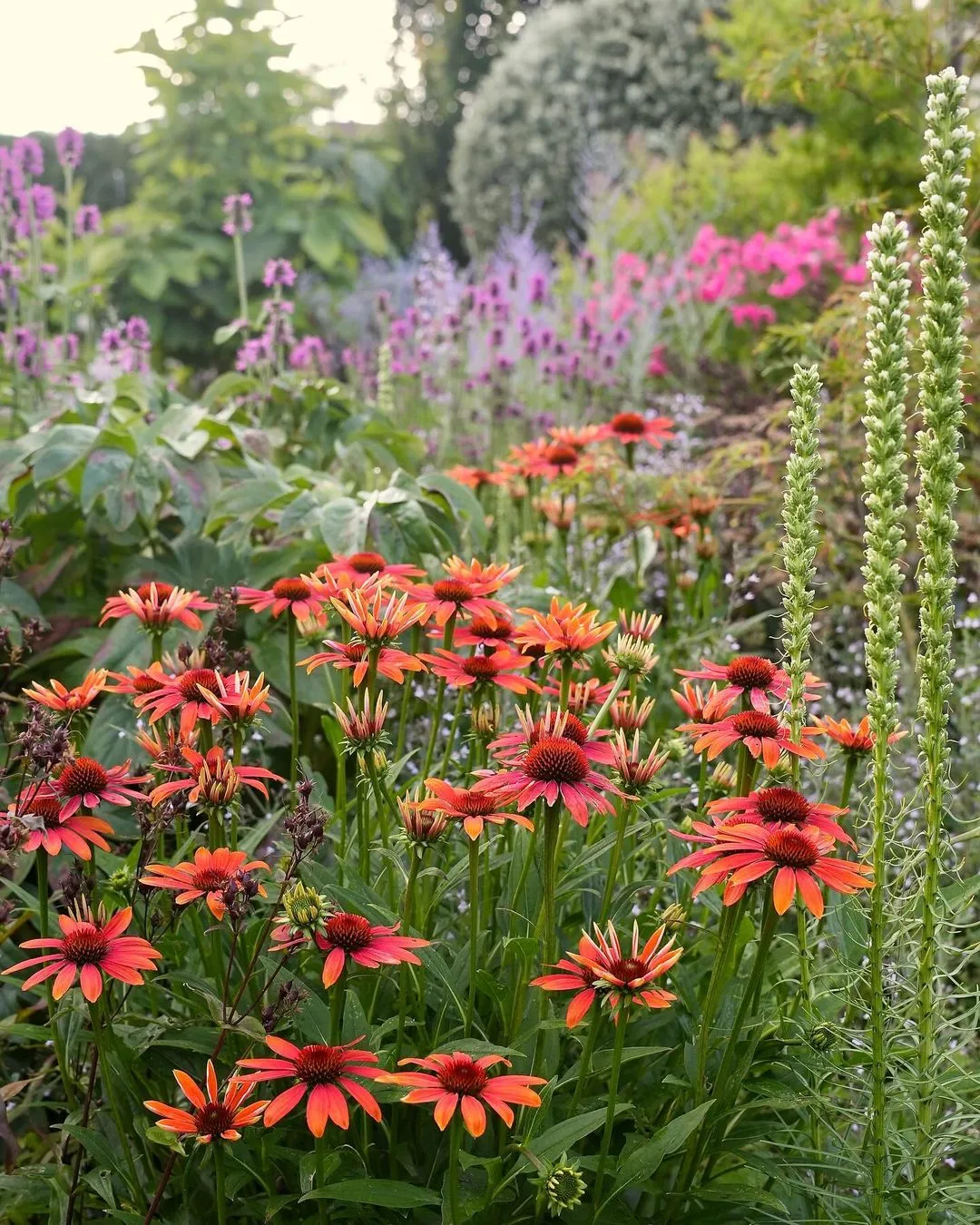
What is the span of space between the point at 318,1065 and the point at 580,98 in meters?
14.2

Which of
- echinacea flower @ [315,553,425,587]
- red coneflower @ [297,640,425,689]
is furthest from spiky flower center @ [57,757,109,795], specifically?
echinacea flower @ [315,553,425,587]

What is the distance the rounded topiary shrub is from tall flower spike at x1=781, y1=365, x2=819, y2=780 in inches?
496

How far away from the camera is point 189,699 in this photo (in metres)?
1.42

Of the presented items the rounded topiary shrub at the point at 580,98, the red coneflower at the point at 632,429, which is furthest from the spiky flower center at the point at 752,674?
the rounded topiary shrub at the point at 580,98

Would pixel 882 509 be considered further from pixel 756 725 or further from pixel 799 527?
pixel 756 725

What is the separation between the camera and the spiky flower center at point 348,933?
1.13 m

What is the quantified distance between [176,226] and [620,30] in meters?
8.24

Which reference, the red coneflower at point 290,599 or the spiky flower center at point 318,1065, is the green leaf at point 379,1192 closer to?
the spiky flower center at point 318,1065

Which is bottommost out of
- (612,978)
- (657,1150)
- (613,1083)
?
(657,1150)

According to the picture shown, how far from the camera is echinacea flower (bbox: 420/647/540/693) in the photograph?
1.47 meters

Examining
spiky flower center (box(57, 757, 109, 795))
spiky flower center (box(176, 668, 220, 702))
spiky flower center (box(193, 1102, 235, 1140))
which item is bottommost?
spiky flower center (box(193, 1102, 235, 1140))

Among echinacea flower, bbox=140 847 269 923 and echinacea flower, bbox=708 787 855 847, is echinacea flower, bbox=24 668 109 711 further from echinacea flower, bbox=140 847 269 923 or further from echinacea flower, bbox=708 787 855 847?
echinacea flower, bbox=708 787 855 847

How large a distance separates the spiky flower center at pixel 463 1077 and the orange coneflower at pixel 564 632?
1.86ft

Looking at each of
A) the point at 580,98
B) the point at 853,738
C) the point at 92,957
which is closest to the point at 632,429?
the point at 853,738
